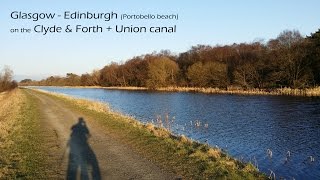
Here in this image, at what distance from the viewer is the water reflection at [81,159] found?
433 inches

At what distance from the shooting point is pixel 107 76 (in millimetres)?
141500

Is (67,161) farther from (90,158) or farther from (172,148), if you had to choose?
(172,148)

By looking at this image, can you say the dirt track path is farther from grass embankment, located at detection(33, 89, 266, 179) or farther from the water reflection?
grass embankment, located at detection(33, 89, 266, 179)

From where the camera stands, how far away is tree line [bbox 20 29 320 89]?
63562 millimetres

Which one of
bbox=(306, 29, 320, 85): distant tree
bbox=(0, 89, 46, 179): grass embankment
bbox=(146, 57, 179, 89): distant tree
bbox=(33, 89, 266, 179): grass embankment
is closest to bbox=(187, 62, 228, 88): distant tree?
bbox=(146, 57, 179, 89): distant tree

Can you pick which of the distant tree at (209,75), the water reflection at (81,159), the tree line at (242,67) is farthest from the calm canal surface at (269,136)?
the distant tree at (209,75)

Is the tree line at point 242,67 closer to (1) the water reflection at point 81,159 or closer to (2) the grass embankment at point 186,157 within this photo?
(2) the grass embankment at point 186,157

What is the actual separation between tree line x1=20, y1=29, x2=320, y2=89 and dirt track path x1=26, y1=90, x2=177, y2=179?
5137cm

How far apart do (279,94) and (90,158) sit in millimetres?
51409

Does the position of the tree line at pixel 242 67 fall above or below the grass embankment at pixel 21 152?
above

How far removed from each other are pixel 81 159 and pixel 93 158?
1.51 feet

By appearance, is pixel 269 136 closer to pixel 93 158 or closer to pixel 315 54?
pixel 93 158

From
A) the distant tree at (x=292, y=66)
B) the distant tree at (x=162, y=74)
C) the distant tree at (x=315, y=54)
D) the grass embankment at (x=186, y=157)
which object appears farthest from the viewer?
the distant tree at (x=162, y=74)

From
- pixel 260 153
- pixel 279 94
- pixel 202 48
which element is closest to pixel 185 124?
pixel 260 153
